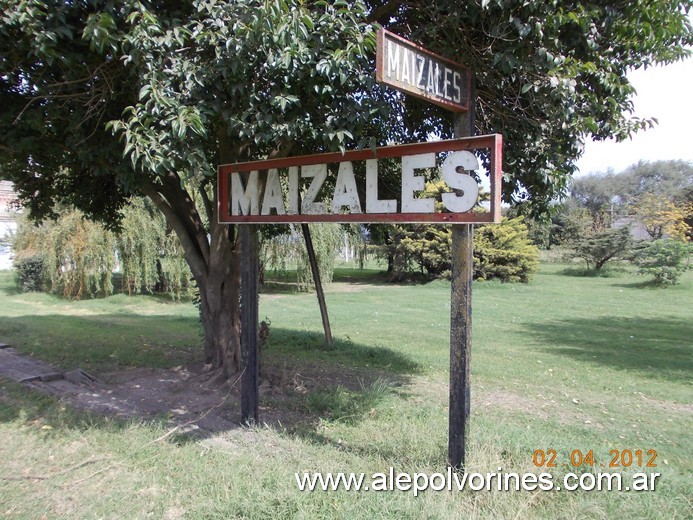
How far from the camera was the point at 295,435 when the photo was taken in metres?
4.86

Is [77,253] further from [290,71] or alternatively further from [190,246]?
Answer: [290,71]

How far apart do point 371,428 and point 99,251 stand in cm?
1470

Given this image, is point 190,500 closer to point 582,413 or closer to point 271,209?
point 271,209

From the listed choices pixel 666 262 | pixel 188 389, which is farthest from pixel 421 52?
pixel 666 262

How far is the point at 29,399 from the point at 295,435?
3.32m

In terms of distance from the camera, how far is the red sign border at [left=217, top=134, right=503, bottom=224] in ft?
10.8

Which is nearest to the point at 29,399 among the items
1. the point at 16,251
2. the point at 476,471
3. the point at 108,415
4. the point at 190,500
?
the point at 108,415

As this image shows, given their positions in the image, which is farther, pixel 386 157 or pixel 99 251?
pixel 99 251

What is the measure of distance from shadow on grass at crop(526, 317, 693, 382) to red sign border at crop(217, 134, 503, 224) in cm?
603

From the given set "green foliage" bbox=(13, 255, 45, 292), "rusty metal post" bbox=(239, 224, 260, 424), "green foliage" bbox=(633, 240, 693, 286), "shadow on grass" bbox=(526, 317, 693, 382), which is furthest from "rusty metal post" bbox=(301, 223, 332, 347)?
"green foliage" bbox=(633, 240, 693, 286)

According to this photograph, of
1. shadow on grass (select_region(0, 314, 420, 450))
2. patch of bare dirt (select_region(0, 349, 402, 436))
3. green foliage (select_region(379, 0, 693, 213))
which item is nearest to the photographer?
green foliage (select_region(379, 0, 693, 213))

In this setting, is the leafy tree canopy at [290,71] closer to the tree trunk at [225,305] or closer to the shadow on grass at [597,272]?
the tree trunk at [225,305]

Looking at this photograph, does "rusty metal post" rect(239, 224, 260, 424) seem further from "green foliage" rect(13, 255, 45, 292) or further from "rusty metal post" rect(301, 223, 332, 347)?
"green foliage" rect(13, 255, 45, 292)

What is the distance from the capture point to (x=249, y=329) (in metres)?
5.16
